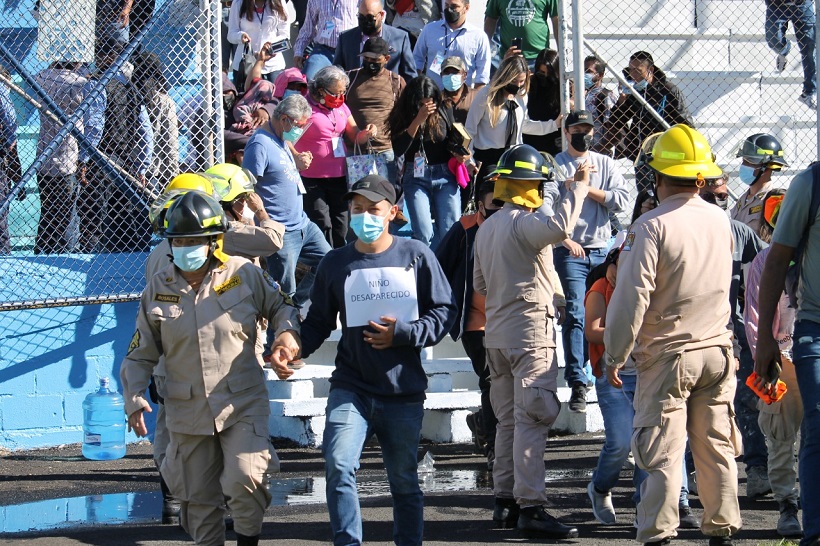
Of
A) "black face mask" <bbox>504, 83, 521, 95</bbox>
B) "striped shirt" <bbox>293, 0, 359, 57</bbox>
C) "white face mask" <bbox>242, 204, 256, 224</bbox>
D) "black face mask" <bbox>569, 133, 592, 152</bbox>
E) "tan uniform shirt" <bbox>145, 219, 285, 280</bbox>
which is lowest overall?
"tan uniform shirt" <bbox>145, 219, 285, 280</bbox>

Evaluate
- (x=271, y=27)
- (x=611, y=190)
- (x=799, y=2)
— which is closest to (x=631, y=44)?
(x=799, y=2)

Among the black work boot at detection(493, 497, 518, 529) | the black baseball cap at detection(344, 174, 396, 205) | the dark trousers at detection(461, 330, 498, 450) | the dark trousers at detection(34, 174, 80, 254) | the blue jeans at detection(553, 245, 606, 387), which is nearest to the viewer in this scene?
the black baseball cap at detection(344, 174, 396, 205)

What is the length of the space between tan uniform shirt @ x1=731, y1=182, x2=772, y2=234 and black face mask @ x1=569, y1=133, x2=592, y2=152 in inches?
50.9

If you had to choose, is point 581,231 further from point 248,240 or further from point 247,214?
point 248,240

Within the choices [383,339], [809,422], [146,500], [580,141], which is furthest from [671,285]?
[146,500]

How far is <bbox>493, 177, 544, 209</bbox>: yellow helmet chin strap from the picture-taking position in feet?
22.4

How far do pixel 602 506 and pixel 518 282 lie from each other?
4.42 feet

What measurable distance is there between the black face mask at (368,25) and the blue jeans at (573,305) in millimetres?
3076

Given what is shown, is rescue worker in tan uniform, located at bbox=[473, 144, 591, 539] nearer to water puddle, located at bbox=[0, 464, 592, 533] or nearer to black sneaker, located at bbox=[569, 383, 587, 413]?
water puddle, located at bbox=[0, 464, 592, 533]

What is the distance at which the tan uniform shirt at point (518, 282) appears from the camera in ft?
22.3

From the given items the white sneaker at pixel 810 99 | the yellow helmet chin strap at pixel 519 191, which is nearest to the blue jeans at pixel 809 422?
the yellow helmet chin strap at pixel 519 191

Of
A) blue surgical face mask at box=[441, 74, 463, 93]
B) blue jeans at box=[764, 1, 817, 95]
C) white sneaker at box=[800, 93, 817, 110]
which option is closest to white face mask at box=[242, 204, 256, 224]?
blue surgical face mask at box=[441, 74, 463, 93]

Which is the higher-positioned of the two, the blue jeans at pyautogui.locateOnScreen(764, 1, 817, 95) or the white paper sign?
the blue jeans at pyautogui.locateOnScreen(764, 1, 817, 95)

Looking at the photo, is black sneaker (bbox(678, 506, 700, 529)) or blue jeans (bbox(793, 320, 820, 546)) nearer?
blue jeans (bbox(793, 320, 820, 546))
